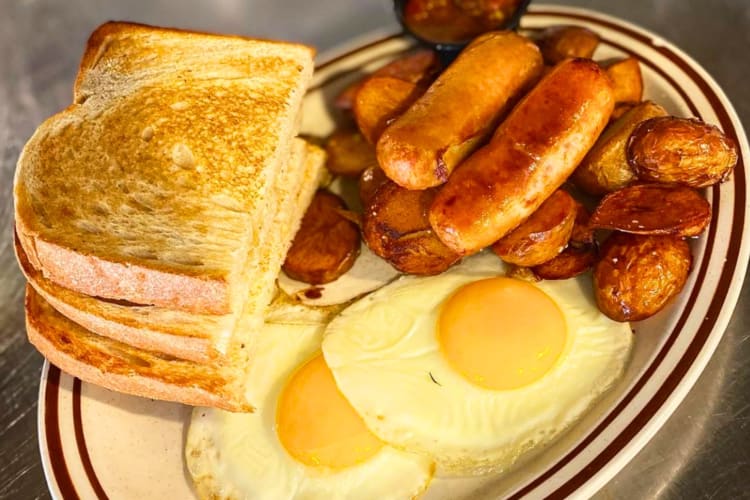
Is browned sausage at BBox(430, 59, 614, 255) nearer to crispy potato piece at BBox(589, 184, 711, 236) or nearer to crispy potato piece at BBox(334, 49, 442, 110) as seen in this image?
crispy potato piece at BBox(589, 184, 711, 236)

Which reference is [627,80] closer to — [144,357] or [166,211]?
[166,211]

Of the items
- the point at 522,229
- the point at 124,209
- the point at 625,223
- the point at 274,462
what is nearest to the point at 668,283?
the point at 625,223

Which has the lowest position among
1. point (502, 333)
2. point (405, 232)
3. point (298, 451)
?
point (298, 451)

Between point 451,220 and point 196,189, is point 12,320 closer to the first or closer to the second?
point 196,189

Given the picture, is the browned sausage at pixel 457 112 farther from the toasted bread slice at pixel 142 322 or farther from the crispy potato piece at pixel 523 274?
the toasted bread slice at pixel 142 322

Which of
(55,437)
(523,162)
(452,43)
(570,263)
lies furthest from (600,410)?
(55,437)

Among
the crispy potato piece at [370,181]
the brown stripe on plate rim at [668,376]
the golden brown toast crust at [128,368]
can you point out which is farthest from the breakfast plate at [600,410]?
the crispy potato piece at [370,181]
